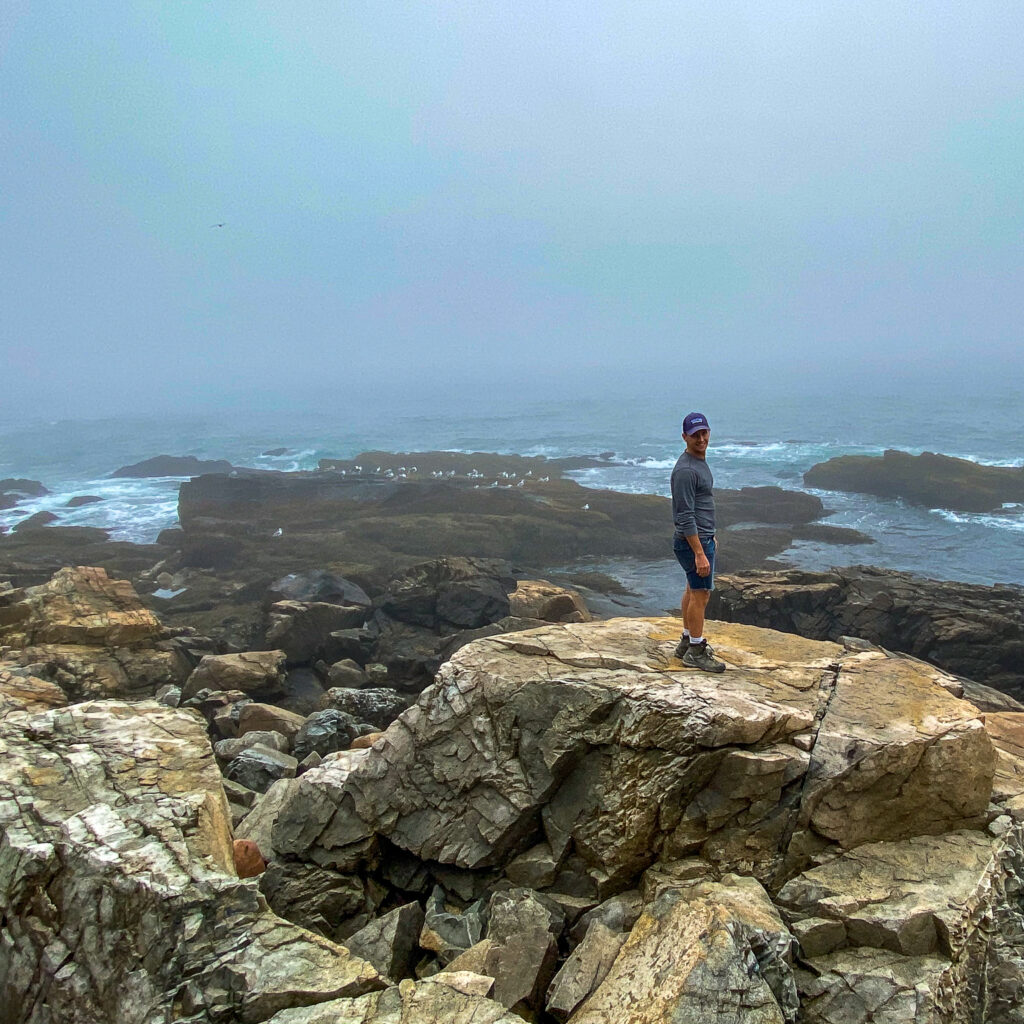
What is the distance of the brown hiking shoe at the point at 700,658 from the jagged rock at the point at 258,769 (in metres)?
6.77

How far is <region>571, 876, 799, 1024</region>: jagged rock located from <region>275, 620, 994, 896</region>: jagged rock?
3.52 ft

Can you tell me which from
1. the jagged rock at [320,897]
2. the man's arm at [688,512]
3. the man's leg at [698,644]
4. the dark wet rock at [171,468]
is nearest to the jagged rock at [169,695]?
the jagged rock at [320,897]

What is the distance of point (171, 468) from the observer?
2837 inches

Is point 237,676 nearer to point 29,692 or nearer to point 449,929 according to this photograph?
point 29,692

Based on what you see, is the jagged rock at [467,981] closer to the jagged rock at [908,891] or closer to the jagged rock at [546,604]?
the jagged rock at [908,891]

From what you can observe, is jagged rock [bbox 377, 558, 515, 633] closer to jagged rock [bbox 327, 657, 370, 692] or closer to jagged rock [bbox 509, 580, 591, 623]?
jagged rock [bbox 509, 580, 591, 623]

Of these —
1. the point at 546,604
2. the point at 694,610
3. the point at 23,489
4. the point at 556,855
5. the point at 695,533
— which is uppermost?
the point at 695,533

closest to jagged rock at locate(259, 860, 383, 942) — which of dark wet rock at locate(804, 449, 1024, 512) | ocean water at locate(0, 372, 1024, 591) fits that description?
ocean water at locate(0, 372, 1024, 591)

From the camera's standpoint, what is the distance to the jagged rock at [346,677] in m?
18.4

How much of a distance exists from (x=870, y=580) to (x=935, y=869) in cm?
1921

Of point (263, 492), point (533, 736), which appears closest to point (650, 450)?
point (263, 492)

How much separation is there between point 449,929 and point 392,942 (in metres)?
0.59

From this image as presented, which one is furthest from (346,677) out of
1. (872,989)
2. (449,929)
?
(872,989)

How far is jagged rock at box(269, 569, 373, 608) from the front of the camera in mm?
25438
